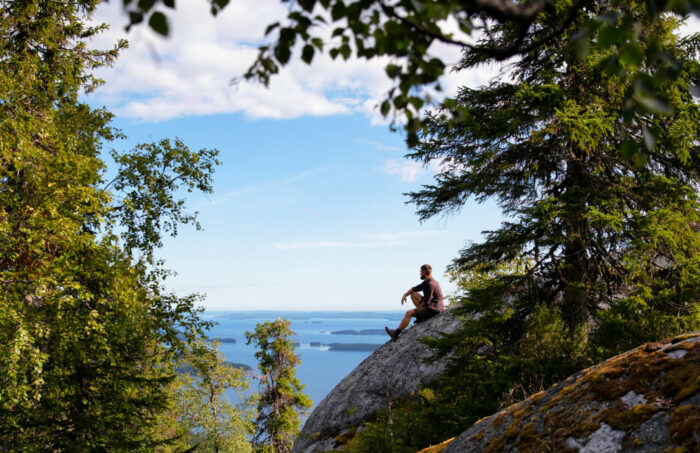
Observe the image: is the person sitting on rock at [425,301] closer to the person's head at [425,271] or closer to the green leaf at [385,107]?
the person's head at [425,271]

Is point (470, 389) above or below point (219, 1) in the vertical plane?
below

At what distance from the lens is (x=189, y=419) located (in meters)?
35.1

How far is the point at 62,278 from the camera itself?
9.84 metres

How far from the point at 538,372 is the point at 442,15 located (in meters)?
6.90

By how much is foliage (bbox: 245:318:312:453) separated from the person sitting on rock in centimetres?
1564

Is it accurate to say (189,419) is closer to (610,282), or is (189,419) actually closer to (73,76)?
(73,76)

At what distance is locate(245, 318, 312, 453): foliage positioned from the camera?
25.6 m

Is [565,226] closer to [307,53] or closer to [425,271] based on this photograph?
[425,271]

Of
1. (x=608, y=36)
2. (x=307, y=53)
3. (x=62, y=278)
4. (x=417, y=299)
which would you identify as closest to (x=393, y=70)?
(x=307, y=53)

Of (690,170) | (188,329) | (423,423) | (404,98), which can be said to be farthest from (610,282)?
(188,329)

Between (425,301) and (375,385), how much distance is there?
3018 millimetres

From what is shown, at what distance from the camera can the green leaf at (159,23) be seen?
1.89 m

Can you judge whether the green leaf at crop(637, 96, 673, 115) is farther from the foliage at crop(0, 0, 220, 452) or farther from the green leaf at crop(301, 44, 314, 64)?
the foliage at crop(0, 0, 220, 452)

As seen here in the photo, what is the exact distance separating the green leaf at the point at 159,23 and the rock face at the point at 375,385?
35.4 ft
